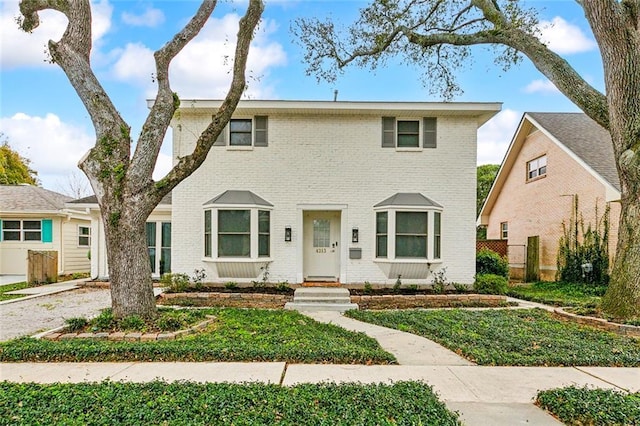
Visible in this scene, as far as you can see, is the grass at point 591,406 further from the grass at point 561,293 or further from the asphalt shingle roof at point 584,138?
the asphalt shingle roof at point 584,138

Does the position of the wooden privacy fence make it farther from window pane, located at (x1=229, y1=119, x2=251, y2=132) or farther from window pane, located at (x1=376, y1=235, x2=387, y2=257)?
window pane, located at (x1=376, y1=235, x2=387, y2=257)

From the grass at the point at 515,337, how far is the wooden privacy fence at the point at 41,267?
35.0 feet

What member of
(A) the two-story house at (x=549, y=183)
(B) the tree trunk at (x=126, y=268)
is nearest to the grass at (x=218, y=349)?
(B) the tree trunk at (x=126, y=268)

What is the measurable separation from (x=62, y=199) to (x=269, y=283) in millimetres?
13033

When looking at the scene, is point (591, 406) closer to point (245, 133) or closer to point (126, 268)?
point (126, 268)

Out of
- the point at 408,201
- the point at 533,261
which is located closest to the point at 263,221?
the point at 408,201

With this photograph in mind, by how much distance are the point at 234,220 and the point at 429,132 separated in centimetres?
595

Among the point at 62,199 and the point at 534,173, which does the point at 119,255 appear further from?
the point at 534,173

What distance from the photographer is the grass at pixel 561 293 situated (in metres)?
9.60

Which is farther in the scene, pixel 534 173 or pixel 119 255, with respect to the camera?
pixel 534 173

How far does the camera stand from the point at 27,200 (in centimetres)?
1550

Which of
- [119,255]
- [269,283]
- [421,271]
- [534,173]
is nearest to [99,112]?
[119,255]

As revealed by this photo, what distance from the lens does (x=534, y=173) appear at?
52.0 ft

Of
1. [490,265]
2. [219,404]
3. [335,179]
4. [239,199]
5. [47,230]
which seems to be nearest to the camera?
[219,404]
